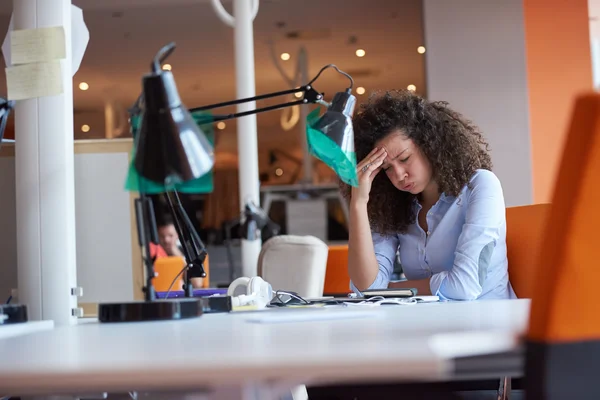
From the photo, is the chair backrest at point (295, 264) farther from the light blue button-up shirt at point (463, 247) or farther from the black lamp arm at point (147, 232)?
the black lamp arm at point (147, 232)

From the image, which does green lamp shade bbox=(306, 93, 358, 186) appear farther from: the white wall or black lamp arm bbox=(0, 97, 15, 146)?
the white wall

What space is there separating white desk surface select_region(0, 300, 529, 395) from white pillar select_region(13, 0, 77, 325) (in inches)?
11.1

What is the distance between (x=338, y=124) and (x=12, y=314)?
0.77 meters

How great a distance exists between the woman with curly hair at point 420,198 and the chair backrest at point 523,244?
0.05m

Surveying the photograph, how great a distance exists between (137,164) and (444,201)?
144 centimetres

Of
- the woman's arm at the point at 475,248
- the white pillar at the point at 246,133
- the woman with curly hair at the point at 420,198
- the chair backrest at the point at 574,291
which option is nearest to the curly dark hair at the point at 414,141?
the woman with curly hair at the point at 420,198

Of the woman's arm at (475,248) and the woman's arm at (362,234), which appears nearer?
the woman's arm at (475,248)

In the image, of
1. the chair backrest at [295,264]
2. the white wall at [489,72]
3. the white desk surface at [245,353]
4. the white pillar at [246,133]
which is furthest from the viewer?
the white wall at [489,72]

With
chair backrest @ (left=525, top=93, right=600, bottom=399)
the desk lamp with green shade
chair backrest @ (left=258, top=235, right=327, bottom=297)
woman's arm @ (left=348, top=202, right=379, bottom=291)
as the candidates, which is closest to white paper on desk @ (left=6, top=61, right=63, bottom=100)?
the desk lamp with green shade

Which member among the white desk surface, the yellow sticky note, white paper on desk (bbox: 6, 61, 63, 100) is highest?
the yellow sticky note

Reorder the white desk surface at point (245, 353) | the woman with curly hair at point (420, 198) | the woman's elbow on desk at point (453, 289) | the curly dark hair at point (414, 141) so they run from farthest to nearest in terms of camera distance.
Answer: the curly dark hair at point (414, 141)
the woman with curly hair at point (420, 198)
the woman's elbow on desk at point (453, 289)
the white desk surface at point (245, 353)

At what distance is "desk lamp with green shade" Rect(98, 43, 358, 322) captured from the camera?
114cm

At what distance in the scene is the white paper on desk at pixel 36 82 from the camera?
1.51 meters

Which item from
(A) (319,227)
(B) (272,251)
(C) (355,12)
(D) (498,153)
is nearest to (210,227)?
(A) (319,227)
